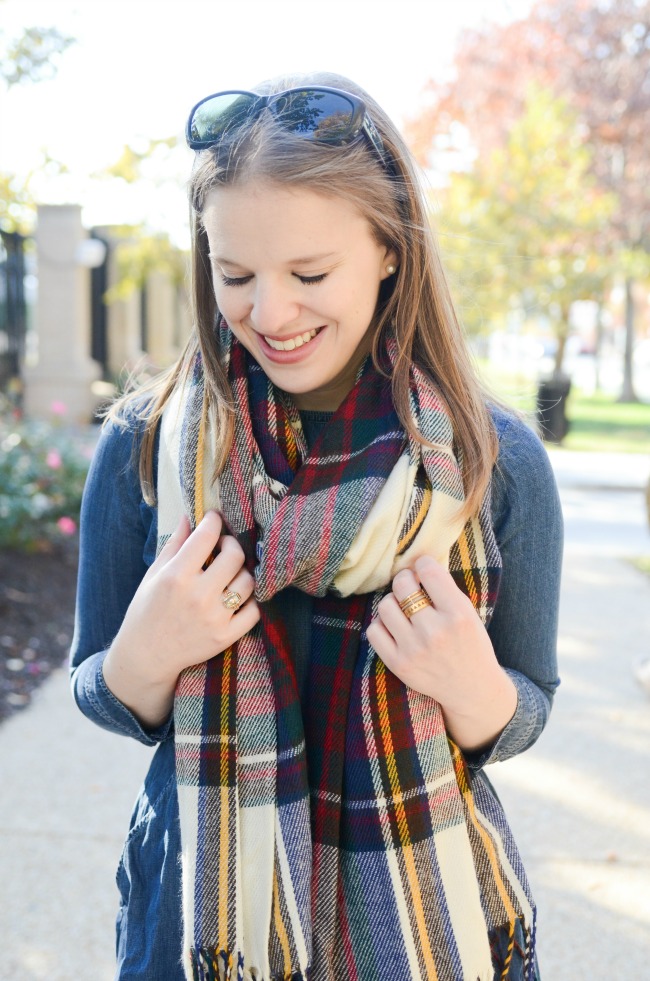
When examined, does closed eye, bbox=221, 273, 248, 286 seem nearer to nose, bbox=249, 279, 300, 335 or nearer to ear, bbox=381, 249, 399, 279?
nose, bbox=249, 279, 300, 335

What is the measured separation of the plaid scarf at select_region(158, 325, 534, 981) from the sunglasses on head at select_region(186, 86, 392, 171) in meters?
0.39

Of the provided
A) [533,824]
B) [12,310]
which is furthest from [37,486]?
[12,310]

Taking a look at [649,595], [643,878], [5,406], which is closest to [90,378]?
[5,406]

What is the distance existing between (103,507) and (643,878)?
2.39 metres

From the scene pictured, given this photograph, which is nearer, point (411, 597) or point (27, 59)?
point (411, 597)

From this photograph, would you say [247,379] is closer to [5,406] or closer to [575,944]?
[575,944]

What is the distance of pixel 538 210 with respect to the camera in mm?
17688

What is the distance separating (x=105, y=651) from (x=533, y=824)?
7.67ft

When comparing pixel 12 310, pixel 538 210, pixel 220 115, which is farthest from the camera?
pixel 538 210

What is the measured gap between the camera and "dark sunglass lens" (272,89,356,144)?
144 cm

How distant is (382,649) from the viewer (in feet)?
4.65

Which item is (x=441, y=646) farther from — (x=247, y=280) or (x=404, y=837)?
(x=247, y=280)

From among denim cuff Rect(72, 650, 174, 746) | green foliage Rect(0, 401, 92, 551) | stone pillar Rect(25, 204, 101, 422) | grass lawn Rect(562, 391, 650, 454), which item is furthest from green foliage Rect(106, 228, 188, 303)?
denim cuff Rect(72, 650, 174, 746)

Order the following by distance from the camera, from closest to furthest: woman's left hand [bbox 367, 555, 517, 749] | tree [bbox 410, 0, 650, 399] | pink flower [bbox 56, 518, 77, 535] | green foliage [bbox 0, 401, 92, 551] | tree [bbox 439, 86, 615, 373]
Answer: woman's left hand [bbox 367, 555, 517, 749], green foliage [bbox 0, 401, 92, 551], pink flower [bbox 56, 518, 77, 535], tree [bbox 439, 86, 615, 373], tree [bbox 410, 0, 650, 399]
